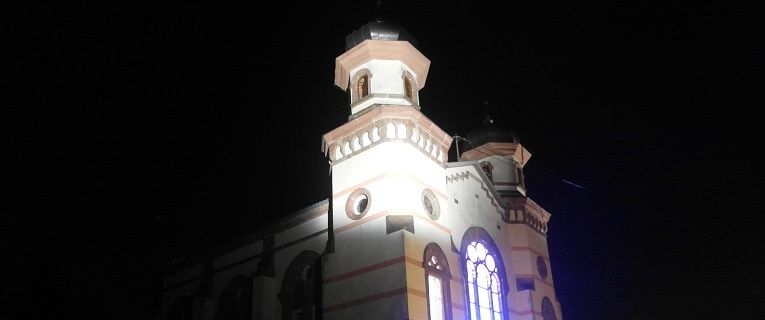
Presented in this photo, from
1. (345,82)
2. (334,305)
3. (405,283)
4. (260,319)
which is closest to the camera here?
(405,283)

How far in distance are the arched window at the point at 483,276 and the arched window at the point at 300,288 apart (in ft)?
13.3

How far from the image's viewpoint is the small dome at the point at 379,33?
19016mm

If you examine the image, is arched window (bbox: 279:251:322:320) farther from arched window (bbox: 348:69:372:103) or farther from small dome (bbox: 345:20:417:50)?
small dome (bbox: 345:20:417:50)

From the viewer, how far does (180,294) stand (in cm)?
2364

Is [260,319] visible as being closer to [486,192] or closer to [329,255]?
[329,255]

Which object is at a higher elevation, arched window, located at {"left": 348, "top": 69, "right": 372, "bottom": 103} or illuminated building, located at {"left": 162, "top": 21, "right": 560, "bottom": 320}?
arched window, located at {"left": 348, "top": 69, "right": 372, "bottom": 103}

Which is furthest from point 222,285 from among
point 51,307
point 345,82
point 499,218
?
point 499,218

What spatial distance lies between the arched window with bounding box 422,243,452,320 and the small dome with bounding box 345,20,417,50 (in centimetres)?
581

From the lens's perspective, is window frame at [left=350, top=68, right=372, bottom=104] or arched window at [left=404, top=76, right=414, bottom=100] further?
arched window at [left=404, top=76, right=414, bottom=100]

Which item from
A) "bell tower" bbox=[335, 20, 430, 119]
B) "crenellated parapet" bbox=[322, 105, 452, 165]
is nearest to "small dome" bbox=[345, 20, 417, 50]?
"bell tower" bbox=[335, 20, 430, 119]

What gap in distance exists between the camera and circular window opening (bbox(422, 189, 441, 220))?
57.3ft

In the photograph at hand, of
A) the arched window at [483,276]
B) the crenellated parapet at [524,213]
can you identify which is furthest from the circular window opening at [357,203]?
the crenellated parapet at [524,213]

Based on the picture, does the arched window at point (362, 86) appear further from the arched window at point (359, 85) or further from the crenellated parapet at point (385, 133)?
the crenellated parapet at point (385, 133)

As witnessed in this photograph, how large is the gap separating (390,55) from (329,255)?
5590 millimetres
